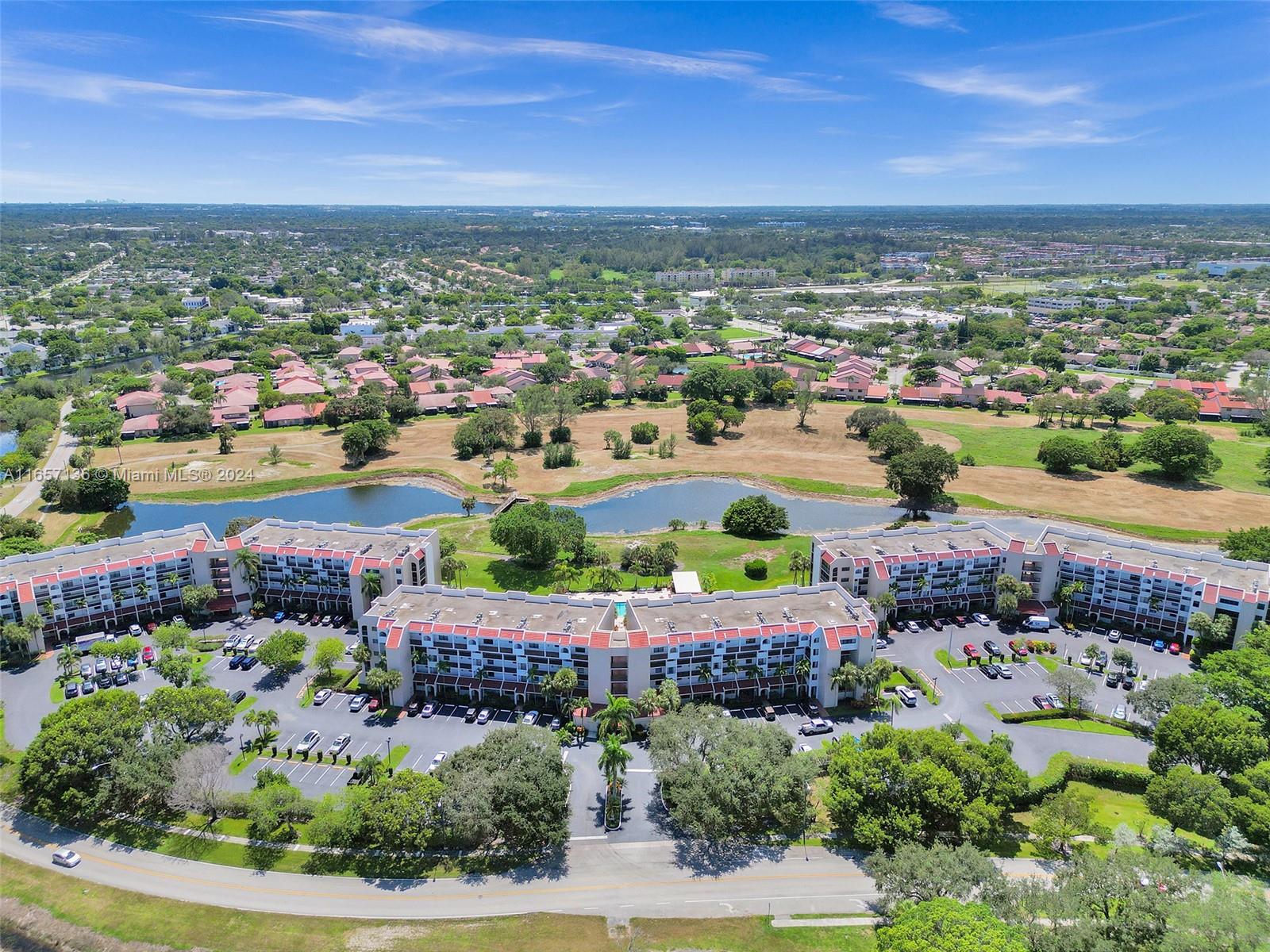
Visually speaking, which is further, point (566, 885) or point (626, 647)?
point (626, 647)

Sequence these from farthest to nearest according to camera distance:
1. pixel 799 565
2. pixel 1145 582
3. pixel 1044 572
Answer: pixel 799 565 → pixel 1044 572 → pixel 1145 582

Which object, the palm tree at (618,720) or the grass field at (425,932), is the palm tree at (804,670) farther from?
the grass field at (425,932)

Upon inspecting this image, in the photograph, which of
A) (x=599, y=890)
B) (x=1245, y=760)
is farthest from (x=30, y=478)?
(x=1245, y=760)

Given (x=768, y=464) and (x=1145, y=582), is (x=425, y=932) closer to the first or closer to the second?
(x=1145, y=582)

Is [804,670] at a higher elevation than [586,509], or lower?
higher

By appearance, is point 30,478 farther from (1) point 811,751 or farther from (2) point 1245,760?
(2) point 1245,760

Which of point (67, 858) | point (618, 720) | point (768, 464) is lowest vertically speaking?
point (67, 858)

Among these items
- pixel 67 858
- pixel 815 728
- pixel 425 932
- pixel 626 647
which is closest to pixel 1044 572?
pixel 815 728

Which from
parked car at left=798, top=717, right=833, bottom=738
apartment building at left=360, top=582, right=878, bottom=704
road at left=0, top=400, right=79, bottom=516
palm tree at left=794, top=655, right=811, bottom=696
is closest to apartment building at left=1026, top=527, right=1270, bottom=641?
apartment building at left=360, top=582, right=878, bottom=704
